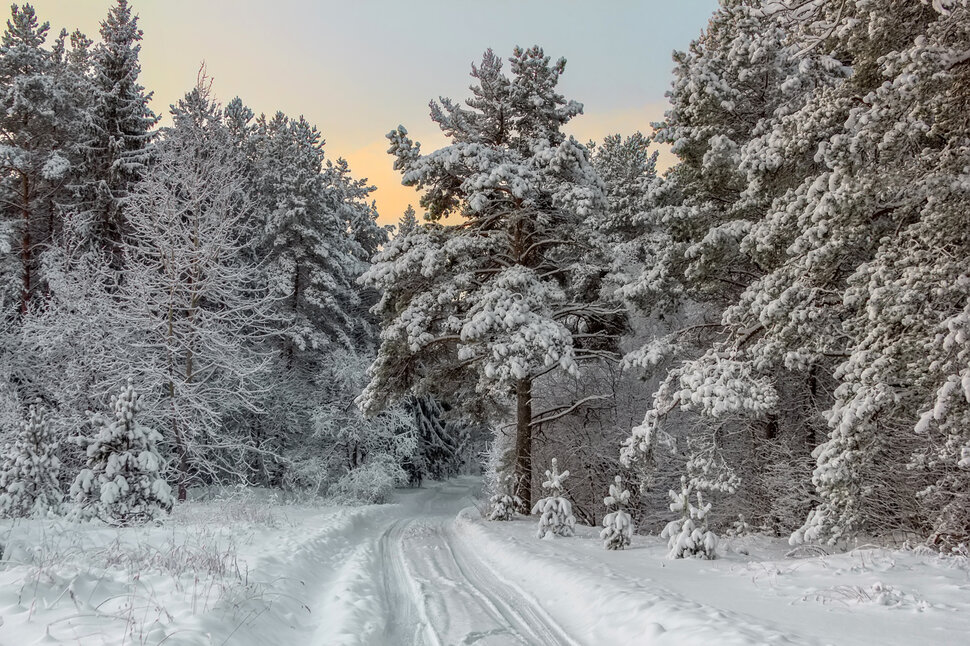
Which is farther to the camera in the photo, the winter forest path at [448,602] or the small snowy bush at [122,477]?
the small snowy bush at [122,477]

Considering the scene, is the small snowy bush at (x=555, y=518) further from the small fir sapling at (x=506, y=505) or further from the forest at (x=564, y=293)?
the small fir sapling at (x=506, y=505)

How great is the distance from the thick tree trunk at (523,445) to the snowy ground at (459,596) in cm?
559

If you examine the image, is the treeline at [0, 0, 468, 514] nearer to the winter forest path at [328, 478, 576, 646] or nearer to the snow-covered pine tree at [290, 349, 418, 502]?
the snow-covered pine tree at [290, 349, 418, 502]

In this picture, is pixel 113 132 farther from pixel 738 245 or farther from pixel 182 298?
pixel 738 245

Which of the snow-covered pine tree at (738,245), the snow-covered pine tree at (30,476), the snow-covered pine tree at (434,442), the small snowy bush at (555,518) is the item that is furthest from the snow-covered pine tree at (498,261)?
the snow-covered pine tree at (434,442)

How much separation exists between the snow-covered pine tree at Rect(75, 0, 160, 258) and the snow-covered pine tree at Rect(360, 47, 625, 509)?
13.1 m

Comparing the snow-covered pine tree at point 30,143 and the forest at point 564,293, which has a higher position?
the snow-covered pine tree at point 30,143

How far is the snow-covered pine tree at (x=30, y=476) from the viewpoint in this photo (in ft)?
36.3

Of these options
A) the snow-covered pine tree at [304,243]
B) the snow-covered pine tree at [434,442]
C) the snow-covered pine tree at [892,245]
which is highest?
the snow-covered pine tree at [304,243]

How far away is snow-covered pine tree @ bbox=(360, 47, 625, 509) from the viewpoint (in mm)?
13477

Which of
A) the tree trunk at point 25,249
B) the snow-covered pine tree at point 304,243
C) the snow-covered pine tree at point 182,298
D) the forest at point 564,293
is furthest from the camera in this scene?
the snow-covered pine tree at point 304,243

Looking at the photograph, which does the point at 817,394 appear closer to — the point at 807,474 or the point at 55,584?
the point at 807,474

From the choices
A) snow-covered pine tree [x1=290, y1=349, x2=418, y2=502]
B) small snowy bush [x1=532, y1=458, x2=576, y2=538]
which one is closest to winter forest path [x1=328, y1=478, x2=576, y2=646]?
small snowy bush [x1=532, y1=458, x2=576, y2=538]

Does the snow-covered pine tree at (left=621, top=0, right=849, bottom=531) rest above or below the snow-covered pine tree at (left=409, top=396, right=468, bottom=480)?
above
